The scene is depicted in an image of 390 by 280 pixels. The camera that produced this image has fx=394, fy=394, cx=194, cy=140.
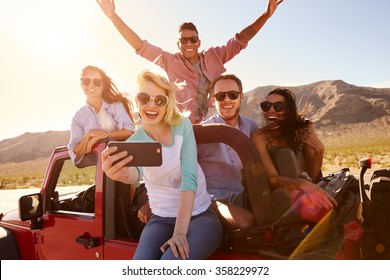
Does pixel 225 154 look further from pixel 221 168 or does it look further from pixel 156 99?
pixel 156 99

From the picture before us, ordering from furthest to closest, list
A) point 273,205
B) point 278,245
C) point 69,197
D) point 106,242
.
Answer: point 69,197 → point 106,242 → point 273,205 → point 278,245

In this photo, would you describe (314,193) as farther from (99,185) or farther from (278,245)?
(99,185)

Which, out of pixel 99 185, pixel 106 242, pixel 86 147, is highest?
pixel 86 147

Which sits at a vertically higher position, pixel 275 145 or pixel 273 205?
pixel 275 145

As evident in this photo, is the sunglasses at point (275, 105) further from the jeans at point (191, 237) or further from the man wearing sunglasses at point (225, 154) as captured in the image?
the jeans at point (191, 237)

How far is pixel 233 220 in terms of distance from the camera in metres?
2.12

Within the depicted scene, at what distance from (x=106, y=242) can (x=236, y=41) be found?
8.59ft

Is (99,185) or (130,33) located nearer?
(99,185)

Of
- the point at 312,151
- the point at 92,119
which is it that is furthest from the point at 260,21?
the point at 92,119

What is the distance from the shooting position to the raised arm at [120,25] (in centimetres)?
403

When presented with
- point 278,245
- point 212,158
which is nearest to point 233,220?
point 278,245

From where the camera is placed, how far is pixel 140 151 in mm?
1921

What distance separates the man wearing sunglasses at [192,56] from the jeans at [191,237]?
183 cm

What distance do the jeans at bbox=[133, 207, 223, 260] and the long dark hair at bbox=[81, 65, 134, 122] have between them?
1431mm
